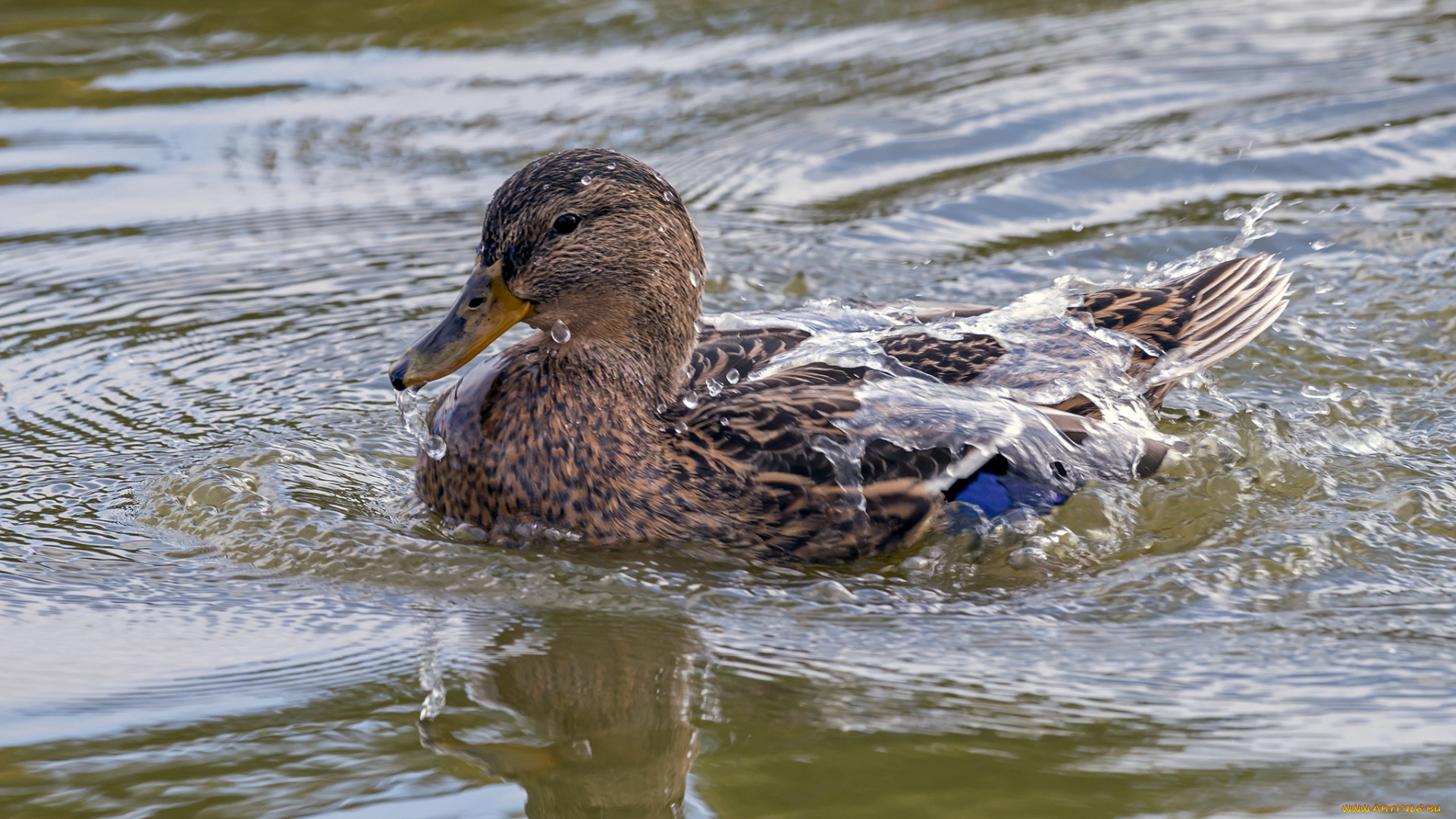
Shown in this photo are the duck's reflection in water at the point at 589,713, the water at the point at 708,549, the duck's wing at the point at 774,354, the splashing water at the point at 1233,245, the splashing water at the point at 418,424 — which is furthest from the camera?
the splashing water at the point at 1233,245

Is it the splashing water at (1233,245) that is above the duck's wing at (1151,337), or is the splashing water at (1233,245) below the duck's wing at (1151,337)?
above

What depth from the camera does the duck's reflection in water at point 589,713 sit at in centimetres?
328

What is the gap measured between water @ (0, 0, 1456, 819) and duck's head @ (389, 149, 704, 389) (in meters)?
0.62

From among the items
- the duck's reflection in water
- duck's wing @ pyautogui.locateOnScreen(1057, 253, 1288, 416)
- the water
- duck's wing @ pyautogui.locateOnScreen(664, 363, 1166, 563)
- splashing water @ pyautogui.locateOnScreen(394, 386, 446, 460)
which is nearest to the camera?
the duck's reflection in water

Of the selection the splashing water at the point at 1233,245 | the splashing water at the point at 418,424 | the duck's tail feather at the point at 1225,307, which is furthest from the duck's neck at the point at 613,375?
the splashing water at the point at 1233,245

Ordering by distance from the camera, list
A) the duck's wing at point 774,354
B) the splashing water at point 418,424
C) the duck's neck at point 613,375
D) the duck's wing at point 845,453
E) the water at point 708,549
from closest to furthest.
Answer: the water at point 708,549 → the duck's wing at point 845,453 → the duck's neck at point 613,375 → the splashing water at point 418,424 → the duck's wing at point 774,354

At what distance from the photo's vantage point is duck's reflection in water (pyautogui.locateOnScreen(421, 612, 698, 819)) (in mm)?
3279

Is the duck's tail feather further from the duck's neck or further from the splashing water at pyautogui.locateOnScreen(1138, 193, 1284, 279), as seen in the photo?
the duck's neck

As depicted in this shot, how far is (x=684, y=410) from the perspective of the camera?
15.6 feet

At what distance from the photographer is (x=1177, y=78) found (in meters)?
9.15

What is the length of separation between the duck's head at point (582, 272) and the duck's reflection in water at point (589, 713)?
3.03 ft

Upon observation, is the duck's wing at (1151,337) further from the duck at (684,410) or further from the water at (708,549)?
the water at (708,549)

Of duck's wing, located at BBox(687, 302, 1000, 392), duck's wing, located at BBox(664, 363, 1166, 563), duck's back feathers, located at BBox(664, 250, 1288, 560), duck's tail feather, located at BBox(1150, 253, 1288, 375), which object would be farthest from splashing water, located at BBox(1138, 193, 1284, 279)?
duck's wing, located at BBox(664, 363, 1166, 563)

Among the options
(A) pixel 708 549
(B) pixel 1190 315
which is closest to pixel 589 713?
(A) pixel 708 549
